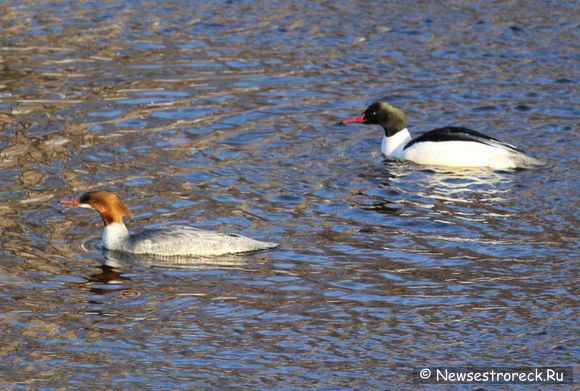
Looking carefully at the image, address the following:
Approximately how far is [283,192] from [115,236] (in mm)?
2635

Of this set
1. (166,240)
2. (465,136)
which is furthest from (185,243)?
(465,136)

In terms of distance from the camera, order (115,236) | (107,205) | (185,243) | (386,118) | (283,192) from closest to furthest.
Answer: (185,243) < (115,236) < (107,205) < (283,192) < (386,118)

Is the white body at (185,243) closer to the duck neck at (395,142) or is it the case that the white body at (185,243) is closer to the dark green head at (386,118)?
the duck neck at (395,142)

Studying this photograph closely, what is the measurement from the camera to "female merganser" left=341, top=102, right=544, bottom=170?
15.8 m

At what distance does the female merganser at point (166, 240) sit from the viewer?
12.4 metres

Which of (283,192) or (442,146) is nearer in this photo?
(283,192)

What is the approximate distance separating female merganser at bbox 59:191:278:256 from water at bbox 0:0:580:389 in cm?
Answer: 14

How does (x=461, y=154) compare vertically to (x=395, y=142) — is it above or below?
below

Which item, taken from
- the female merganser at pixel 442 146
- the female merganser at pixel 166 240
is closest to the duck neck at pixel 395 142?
the female merganser at pixel 442 146

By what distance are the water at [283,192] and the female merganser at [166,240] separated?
14 centimetres

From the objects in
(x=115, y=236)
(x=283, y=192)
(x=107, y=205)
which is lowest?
(x=115, y=236)

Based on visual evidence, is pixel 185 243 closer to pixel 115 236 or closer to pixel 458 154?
pixel 115 236

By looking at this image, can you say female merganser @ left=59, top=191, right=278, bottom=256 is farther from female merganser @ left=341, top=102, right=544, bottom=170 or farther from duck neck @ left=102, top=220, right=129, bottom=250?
female merganser @ left=341, top=102, right=544, bottom=170

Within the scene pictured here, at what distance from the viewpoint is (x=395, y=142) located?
17.1 meters
